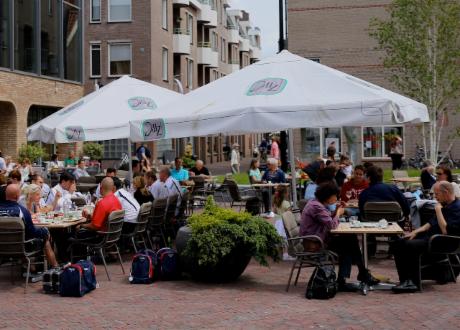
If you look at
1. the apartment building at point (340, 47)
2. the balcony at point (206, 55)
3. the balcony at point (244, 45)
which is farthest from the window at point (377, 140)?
the balcony at point (244, 45)

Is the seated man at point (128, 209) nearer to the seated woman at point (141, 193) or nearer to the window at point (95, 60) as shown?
the seated woman at point (141, 193)

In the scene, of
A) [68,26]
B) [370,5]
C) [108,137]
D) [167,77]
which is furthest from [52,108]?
[108,137]

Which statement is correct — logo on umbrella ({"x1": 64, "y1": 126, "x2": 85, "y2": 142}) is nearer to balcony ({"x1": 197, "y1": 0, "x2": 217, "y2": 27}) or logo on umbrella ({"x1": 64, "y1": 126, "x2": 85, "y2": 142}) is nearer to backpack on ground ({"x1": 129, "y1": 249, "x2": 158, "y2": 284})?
backpack on ground ({"x1": 129, "y1": 249, "x2": 158, "y2": 284})

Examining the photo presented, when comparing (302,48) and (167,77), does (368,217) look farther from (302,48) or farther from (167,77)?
(167,77)

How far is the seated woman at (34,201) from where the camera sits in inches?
458

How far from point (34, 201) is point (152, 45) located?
104 feet

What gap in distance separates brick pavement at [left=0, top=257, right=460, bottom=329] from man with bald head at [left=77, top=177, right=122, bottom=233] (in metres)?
0.93

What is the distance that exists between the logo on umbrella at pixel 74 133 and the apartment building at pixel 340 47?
23.0 meters

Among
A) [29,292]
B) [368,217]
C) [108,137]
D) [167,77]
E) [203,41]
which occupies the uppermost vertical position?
[203,41]

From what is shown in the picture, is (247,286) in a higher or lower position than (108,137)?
lower

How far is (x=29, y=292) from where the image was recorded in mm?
9469

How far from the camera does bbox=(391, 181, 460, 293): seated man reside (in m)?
9.12

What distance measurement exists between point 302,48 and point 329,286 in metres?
29.3

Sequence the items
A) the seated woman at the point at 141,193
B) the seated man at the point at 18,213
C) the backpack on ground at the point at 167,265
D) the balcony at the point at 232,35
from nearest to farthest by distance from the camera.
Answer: the seated man at the point at 18,213, the backpack on ground at the point at 167,265, the seated woman at the point at 141,193, the balcony at the point at 232,35
